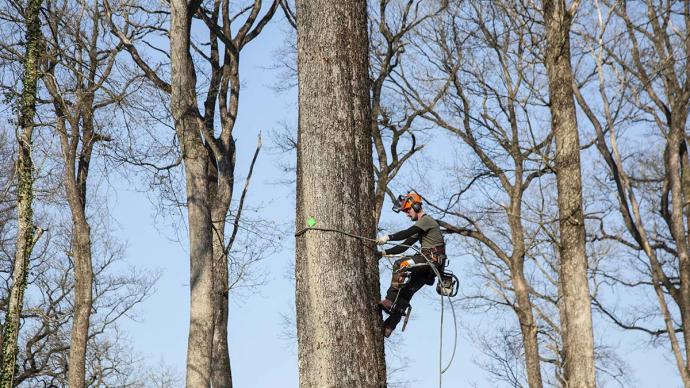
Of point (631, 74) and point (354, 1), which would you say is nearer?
point (354, 1)

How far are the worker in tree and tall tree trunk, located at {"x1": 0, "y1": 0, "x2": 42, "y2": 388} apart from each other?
5.54 meters

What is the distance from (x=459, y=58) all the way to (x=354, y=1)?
43.5 feet

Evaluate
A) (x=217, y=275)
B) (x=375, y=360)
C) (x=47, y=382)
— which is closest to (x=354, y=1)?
(x=375, y=360)

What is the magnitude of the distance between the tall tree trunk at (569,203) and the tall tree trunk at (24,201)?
262 inches

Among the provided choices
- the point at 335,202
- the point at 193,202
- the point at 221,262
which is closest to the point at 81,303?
the point at 221,262

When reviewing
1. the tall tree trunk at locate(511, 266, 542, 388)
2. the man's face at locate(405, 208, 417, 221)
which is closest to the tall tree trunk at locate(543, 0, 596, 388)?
the man's face at locate(405, 208, 417, 221)

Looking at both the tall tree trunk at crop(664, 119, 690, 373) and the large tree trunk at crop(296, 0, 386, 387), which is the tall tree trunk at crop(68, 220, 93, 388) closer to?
the tall tree trunk at crop(664, 119, 690, 373)

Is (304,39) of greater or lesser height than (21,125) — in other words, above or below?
below

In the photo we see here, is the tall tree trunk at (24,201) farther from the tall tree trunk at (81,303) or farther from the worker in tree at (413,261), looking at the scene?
the worker in tree at (413,261)

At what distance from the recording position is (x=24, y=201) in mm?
12156

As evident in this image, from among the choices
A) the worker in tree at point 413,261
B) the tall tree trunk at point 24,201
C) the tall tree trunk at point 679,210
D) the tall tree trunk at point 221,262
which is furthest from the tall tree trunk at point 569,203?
the tall tree trunk at point 24,201

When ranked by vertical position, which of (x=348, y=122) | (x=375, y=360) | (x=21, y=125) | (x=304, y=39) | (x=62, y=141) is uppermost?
(x=62, y=141)

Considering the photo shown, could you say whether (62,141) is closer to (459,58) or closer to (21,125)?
(21,125)

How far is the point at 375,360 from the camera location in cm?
500
